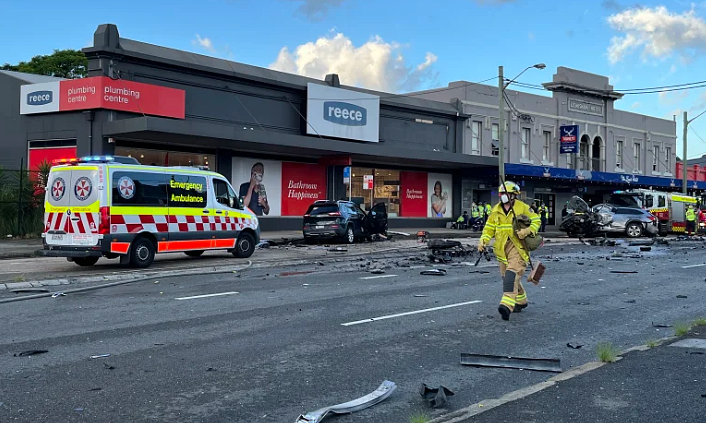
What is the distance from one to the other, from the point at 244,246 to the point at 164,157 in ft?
30.1

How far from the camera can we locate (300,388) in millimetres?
5566

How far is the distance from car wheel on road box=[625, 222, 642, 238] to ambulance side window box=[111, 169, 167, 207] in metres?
22.9

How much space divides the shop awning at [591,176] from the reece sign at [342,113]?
8.31 meters

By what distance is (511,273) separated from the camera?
8586 millimetres

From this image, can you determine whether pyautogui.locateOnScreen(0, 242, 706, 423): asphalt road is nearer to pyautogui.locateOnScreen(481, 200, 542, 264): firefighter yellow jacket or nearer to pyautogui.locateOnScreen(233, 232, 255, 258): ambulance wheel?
pyautogui.locateOnScreen(481, 200, 542, 264): firefighter yellow jacket

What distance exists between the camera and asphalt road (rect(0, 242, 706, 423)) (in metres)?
5.19

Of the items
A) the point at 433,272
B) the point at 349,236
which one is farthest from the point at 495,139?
the point at 433,272

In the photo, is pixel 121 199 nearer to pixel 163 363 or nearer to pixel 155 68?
pixel 163 363

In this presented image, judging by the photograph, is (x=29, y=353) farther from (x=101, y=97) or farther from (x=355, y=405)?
(x=101, y=97)

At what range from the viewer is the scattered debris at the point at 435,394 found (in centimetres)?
514

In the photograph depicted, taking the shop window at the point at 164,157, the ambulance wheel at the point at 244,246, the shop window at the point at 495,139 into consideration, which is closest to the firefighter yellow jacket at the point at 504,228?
the ambulance wheel at the point at 244,246

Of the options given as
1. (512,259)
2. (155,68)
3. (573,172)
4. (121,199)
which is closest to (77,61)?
(155,68)

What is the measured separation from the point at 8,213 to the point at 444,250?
14.5m

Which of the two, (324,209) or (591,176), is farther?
(591,176)
